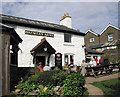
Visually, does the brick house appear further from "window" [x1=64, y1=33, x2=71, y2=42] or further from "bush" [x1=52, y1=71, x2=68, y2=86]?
"bush" [x1=52, y1=71, x2=68, y2=86]

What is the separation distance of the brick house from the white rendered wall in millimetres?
9650

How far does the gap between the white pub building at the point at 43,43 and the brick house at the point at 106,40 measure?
32.4 ft

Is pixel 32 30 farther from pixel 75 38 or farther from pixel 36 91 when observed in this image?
pixel 36 91

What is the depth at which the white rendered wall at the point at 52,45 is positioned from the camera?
12492mm

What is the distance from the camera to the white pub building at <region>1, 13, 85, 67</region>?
1254cm

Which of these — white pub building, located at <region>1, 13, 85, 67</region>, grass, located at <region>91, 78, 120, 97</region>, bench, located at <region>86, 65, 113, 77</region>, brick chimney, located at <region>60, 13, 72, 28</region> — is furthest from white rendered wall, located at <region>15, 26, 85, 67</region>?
grass, located at <region>91, 78, 120, 97</region>

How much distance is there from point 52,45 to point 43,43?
1866mm

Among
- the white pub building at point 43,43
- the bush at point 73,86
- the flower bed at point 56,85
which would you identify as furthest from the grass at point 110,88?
the white pub building at point 43,43

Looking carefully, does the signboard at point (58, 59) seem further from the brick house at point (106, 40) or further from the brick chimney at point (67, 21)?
the brick house at point (106, 40)

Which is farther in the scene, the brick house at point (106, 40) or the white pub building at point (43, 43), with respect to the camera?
the brick house at point (106, 40)

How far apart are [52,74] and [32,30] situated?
7532 millimetres

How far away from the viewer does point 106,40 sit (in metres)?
29.0

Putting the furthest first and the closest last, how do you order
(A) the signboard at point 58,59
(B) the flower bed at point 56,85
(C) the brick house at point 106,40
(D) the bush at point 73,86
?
(C) the brick house at point 106,40 → (A) the signboard at point 58,59 → (B) the flower bed at point 56,85 → (D) the bush at point 73,86

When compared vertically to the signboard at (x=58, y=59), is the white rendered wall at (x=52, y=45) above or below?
above
